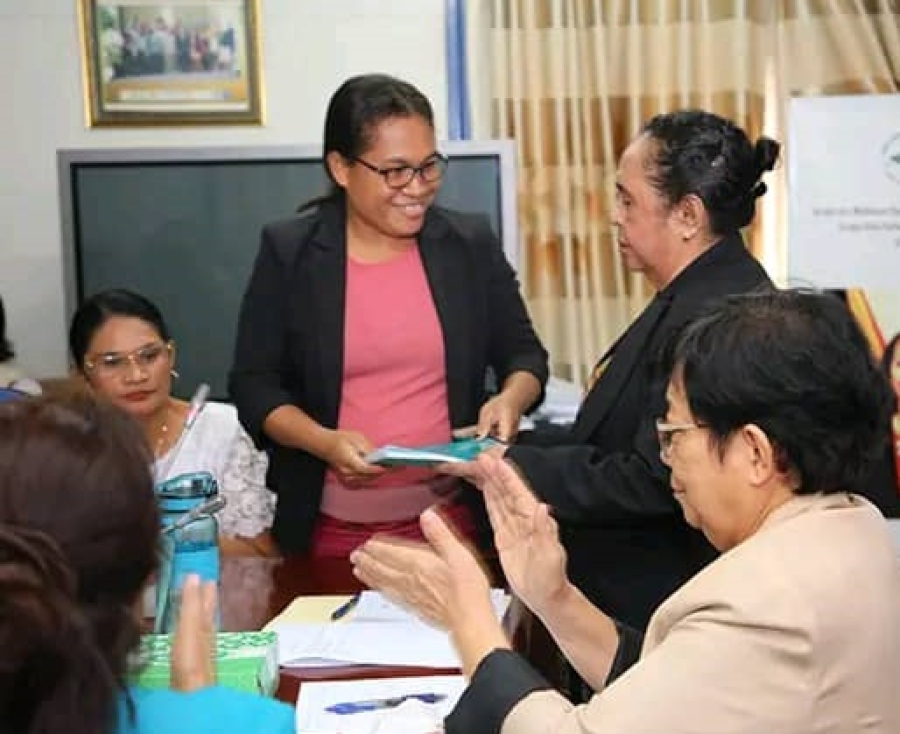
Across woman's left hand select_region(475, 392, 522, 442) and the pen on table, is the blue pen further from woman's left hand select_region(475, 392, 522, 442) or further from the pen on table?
woman's left hand select_region(475, 392, 522, 442)

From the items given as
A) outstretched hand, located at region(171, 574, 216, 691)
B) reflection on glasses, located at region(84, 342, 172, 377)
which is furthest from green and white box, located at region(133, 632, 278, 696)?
reflection on glasses, located at region(84, 342, 172, 377)

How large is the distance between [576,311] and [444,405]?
1.56 metres

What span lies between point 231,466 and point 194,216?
3.98ft

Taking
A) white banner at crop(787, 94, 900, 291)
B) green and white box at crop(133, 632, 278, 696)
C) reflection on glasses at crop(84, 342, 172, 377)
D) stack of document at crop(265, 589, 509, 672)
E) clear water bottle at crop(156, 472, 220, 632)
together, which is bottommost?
stack of document at crop(265, 589, 509, 672)

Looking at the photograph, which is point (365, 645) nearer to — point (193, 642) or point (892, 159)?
point (193, 642)

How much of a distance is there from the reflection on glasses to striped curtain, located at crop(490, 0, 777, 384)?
1517mm

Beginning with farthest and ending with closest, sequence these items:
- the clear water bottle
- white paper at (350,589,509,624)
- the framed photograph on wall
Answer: the framed photograph on wall
white paper at (350,589,509,624)
the clear water bottle

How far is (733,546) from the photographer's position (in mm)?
1277

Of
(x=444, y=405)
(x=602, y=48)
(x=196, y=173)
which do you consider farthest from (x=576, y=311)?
(x=444, y=405)

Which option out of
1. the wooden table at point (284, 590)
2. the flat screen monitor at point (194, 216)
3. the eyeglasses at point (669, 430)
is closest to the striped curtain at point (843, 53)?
the flat screen monitor at point (194, 216)

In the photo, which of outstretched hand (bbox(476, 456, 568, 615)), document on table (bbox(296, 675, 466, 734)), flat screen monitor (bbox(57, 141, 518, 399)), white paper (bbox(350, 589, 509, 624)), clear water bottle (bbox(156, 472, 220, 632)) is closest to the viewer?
document on table (bbox(296, 675, 466, 734))

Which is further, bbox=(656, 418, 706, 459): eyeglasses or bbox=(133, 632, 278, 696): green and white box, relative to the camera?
bbox=(133, 632, 278, 696): green and white box

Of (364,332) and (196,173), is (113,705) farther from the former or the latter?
(196,173)

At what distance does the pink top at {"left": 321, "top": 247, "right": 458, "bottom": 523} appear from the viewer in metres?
2.23
